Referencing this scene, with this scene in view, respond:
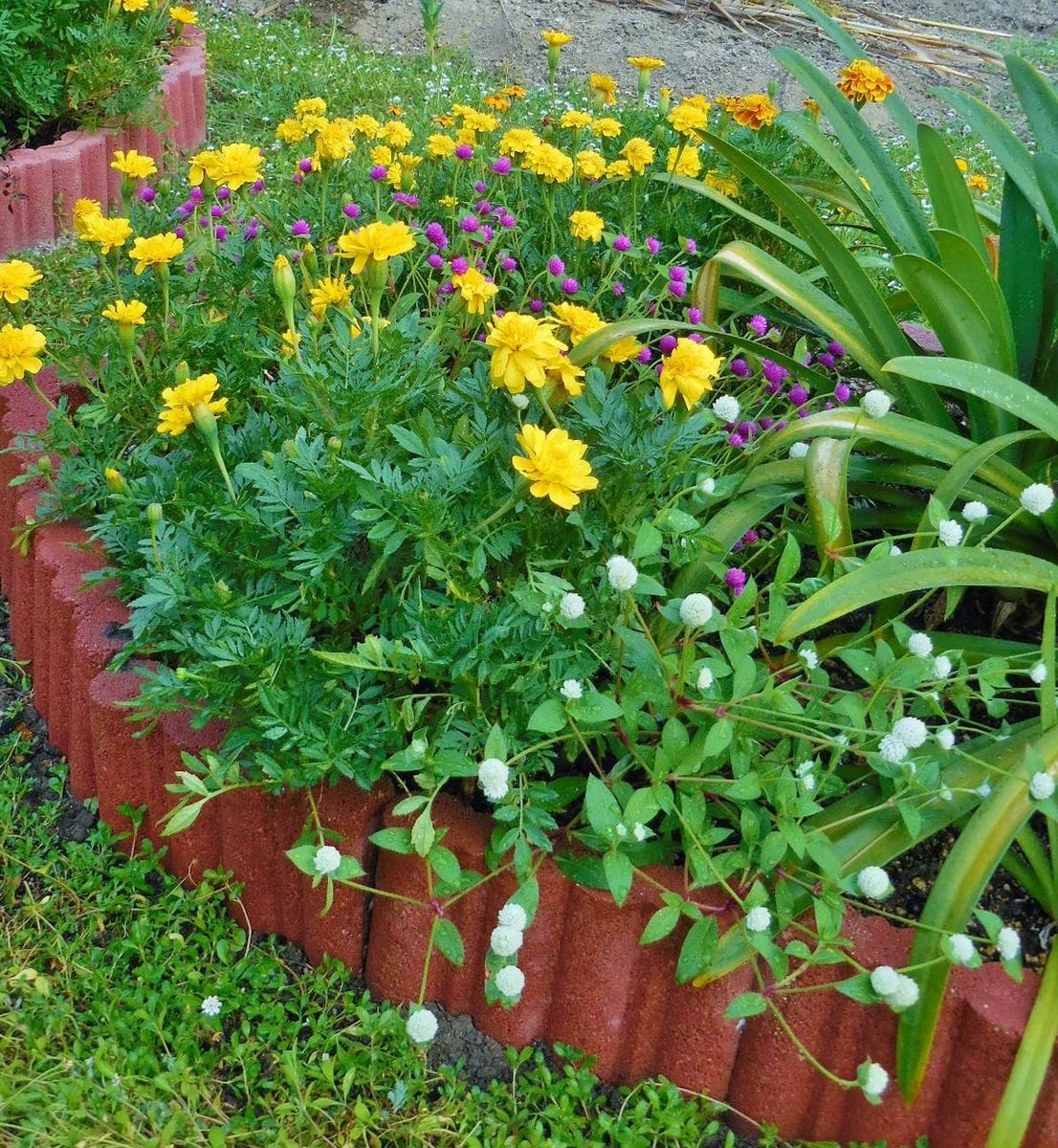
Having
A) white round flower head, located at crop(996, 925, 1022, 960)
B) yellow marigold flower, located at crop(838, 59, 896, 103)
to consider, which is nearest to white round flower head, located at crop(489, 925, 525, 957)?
white round flower head, located at crop(996, 925, 1022, 960)

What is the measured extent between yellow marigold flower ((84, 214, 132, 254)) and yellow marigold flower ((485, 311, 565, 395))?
0.75 m

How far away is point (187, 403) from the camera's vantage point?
1529 mm

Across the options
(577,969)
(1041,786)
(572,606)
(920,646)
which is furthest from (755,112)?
(577,969)

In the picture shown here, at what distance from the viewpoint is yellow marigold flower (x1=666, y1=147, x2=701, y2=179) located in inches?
93.1

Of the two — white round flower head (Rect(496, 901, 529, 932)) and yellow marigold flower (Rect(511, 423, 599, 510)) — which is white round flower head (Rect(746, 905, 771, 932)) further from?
yellow marigold flower (Rect(511, 423, 599, 510))

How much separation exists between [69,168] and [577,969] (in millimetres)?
2362

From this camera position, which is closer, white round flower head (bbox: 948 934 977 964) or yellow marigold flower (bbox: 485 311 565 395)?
white round flower head (bbox: 948 934 977 964)

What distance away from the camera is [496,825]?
149 cm

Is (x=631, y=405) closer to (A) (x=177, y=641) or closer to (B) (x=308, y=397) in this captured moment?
(B) (x=308, y=397)

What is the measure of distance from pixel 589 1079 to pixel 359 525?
0.79 meters

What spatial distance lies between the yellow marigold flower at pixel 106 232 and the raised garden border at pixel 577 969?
1.75 ft

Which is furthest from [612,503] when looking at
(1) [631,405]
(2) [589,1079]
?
(2) [589,1079]

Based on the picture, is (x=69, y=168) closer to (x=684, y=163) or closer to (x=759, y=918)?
(x=684, y=163)

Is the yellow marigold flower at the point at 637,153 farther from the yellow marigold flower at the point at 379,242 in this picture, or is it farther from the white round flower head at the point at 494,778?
the white round flower head at the point at 494,778
